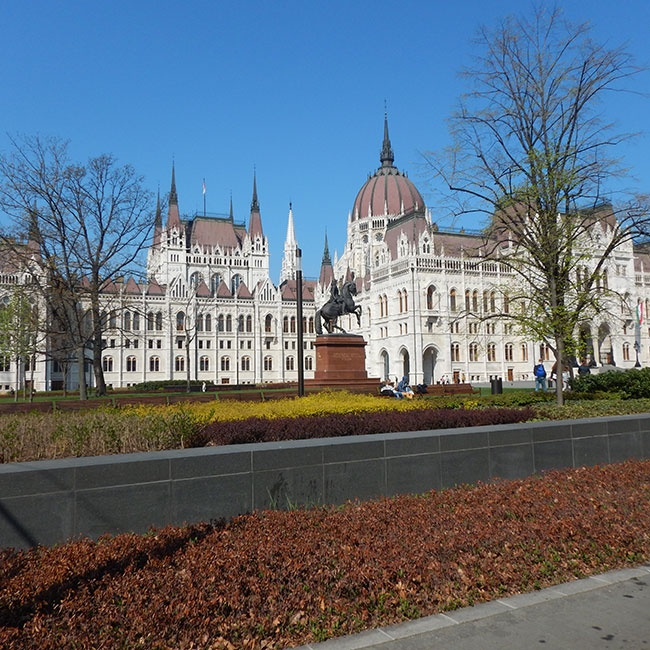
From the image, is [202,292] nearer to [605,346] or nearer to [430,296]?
[430,296]

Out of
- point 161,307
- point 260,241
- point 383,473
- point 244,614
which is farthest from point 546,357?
point 244,614

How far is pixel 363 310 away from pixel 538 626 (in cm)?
7436

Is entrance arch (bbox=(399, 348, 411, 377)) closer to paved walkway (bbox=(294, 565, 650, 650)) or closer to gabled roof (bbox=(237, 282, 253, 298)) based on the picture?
gabled roof (bbox=(237, 282, 253, 298))

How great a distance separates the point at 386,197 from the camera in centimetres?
10025

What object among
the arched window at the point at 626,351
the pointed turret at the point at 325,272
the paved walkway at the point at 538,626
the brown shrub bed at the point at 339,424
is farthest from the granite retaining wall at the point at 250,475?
the pointed turret at the point at 325,272

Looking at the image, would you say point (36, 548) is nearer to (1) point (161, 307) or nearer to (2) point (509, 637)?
(2) point (509, 637)

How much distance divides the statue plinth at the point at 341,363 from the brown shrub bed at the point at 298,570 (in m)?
18.2

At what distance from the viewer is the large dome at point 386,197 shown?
99.3m

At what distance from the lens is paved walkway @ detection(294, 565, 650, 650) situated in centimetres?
407

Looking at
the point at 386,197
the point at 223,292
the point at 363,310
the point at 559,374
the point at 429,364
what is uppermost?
the point at 386,197

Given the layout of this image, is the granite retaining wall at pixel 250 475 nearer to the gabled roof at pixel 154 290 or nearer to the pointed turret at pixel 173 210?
the gabled roof at pixel 154 290

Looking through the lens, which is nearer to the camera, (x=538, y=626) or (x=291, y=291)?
(x=538, y=626)

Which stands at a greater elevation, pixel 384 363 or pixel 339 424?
pixel 384 363

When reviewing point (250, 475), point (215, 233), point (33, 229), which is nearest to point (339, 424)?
point (250, 475)
